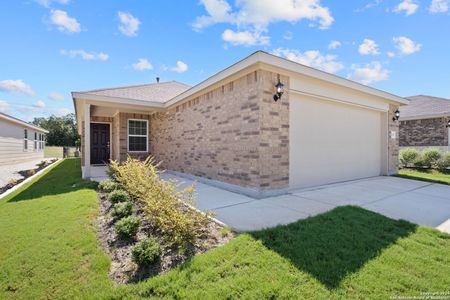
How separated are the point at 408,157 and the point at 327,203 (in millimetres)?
10123

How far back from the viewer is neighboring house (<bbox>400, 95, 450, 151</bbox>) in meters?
12.8

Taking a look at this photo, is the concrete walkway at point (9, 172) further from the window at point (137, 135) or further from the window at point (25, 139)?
the window at point (137, 135)

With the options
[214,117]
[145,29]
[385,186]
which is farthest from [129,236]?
[145,29]

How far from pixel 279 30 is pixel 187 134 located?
5.69 metres

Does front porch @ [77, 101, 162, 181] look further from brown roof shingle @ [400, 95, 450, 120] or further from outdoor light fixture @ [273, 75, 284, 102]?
brown roof shingle @ [400, 95, 450, 120]

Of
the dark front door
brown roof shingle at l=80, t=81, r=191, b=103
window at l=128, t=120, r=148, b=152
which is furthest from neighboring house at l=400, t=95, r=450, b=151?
the dark front door

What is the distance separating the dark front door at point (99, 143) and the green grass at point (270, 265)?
33.0ft

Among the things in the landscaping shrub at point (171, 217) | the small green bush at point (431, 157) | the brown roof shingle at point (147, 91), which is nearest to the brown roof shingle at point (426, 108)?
the small green bush at point (431, 157)

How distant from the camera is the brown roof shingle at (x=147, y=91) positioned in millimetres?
9041

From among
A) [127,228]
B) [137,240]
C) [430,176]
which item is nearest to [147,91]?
[127,228]

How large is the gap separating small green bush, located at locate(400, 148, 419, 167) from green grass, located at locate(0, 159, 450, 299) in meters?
10.5

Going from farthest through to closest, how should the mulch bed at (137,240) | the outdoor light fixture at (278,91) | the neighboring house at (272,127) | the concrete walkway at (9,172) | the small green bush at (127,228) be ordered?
the concrete walkway at (9,172)
the neighboring house at (272,127)
the outdoor light fixture at (278,91)
the small green bush at (127,228)
the mulch bed at (137,240)

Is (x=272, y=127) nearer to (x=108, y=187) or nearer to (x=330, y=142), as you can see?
(x=330, y=142)

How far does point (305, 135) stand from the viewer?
6.28 m
